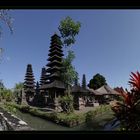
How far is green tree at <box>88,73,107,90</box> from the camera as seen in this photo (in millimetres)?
3562

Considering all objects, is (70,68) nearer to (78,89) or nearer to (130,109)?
(78,89)

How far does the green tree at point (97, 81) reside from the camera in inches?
140

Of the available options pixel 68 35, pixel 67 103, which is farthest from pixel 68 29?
pixel 67 103

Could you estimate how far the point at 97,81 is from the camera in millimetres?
3838

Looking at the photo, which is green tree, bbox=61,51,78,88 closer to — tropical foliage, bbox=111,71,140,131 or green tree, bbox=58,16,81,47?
green tree, bbox=58,16,81,47

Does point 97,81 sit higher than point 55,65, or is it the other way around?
point 55,65

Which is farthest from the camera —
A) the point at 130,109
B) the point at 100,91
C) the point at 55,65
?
the point at 55,65

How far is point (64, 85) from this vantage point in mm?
5098

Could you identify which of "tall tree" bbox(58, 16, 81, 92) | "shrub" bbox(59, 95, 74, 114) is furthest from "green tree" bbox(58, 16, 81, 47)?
"shrub" bbox(59, 95, 74, 114)

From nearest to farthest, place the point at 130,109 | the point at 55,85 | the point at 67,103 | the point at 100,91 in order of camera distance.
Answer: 1. the point at 130,109
2. the point at 100,91
3. the point at 55,85
4. the point at 67,103

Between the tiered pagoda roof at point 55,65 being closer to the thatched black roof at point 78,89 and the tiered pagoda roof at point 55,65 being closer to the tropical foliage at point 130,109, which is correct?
the thatched black roof at point 78,89
